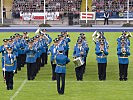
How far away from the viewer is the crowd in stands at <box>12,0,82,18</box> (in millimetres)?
57281

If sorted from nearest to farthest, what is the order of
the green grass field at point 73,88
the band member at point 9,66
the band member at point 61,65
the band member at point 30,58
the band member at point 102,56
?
the band member at point 61,65 → the green grass field at point 73,88 → the band member at point 9,66 → the band member at point 102,56 → the band member at point 30,58

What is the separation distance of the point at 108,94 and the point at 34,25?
33.7 meters

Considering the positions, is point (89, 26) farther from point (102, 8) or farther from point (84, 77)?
point (84, 77)

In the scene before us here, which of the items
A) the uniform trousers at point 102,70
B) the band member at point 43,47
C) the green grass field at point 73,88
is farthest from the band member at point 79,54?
the band member at point 43,47

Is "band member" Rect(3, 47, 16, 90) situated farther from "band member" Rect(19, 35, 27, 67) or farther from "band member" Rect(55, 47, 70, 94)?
"band member" Rect(19, 35, 27, 67)

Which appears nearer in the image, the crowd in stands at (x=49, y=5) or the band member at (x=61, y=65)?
the band member at (x=61, y=65)

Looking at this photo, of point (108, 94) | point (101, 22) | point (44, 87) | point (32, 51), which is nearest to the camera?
point (108, 94)

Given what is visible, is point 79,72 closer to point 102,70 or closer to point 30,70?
point 102,70

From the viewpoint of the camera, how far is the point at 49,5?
58.0 meters

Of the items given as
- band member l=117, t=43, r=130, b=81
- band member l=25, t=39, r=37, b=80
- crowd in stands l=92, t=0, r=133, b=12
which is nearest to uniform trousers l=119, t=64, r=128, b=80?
band member l=117, t=43, r=130, b=81

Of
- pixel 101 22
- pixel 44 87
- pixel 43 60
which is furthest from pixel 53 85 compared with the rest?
pixel 101 22

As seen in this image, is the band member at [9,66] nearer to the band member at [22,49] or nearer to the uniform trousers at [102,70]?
the uniform trousers at [102,70]

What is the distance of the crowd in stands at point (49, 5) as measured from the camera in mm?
57281

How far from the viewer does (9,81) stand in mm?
21406
